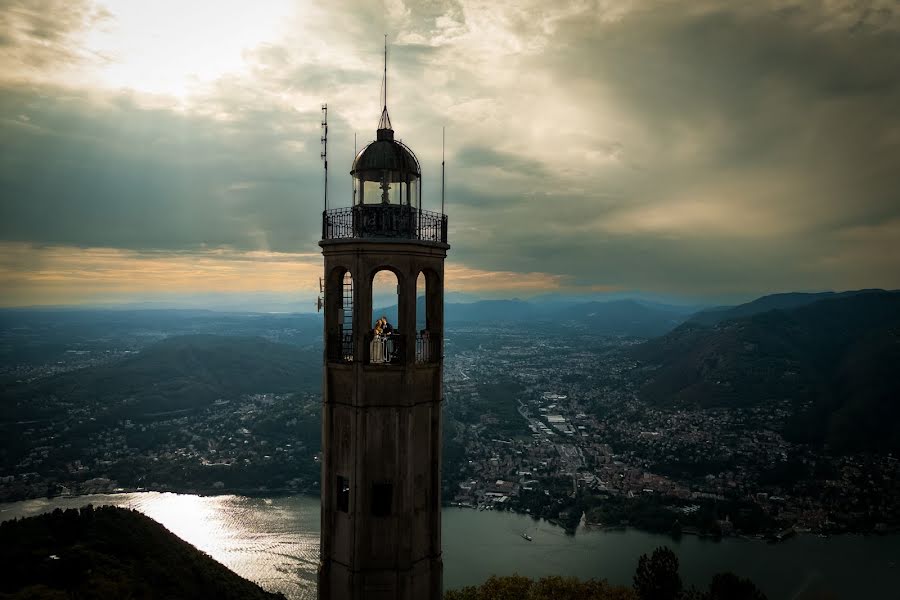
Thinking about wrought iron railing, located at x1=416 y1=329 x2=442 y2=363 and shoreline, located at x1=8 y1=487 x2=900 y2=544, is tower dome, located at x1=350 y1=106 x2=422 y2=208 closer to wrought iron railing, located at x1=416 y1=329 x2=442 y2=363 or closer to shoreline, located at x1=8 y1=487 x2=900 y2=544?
wrought iron railing, located at x1=416 y1=329 x2=442 y2=363

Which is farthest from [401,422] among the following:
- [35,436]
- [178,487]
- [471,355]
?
[471,355]

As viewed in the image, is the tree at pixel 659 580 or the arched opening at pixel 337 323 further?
the tree at pixel 659 580

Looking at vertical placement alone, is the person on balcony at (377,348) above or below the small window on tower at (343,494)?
above

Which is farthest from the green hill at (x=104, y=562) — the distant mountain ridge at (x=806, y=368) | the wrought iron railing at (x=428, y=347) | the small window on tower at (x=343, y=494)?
the distant mountain ridge at (x=806, y=368)

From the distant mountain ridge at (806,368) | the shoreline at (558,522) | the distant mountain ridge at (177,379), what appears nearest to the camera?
the shoreline at (558,522)

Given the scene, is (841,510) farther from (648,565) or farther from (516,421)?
(516,421)

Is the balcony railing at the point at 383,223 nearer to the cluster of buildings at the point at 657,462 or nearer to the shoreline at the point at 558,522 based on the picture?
the shoreline at the point at 558,522
